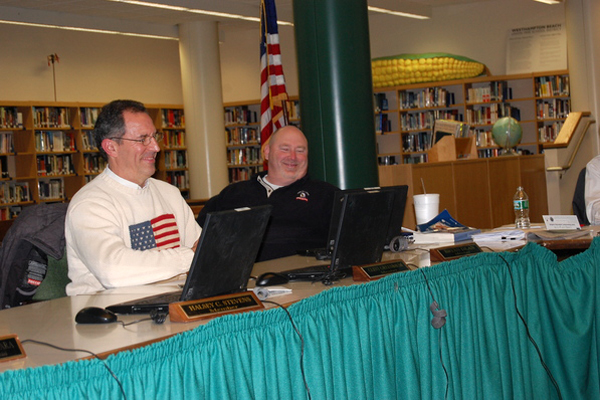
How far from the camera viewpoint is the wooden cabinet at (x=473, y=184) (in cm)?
646

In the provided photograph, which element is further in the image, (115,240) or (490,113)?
(490,113)

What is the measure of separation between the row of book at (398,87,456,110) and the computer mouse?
900 cm

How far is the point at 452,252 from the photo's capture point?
268 cm

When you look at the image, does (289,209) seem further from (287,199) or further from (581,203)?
(581,203)

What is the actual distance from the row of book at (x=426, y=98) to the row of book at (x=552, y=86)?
4.08 ft

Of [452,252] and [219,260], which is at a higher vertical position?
[219,260]

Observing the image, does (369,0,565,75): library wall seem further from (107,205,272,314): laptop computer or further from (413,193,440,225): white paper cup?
(107,205,272,314): laptop computer

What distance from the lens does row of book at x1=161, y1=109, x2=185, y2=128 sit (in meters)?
11.3

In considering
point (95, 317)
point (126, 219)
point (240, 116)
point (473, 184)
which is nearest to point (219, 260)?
point (95, 317)

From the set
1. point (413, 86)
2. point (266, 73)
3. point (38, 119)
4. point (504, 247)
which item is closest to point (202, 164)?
point (38, 119)

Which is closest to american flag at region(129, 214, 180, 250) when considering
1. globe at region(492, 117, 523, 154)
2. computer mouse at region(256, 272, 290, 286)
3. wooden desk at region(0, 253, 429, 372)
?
wooden desk at region(0, 253, 429, 372)

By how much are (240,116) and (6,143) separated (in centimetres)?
372

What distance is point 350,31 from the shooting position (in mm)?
4973

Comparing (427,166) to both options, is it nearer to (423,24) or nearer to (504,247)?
(504,247)
